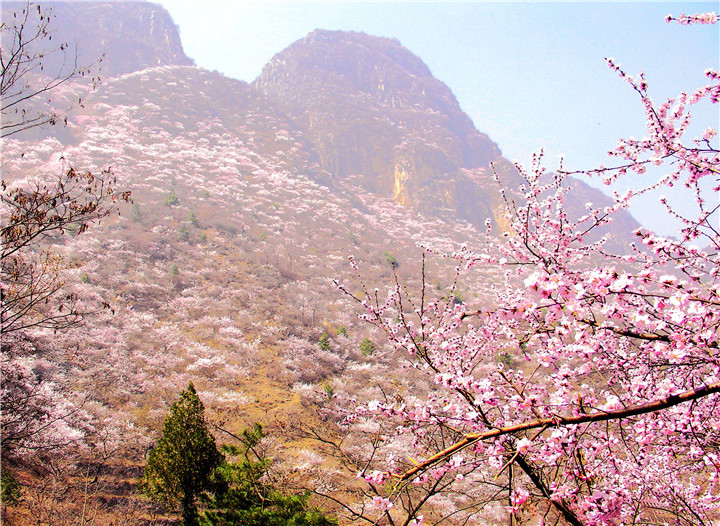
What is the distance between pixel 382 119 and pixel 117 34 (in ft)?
181

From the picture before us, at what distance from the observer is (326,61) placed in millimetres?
91812

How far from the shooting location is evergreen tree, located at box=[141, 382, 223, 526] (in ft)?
26.4

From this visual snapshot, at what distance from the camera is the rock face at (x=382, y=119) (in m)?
66.2

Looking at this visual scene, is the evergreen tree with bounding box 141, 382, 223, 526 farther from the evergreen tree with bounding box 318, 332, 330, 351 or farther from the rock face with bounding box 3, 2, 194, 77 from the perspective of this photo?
the rock face with bounding box 3, 2, 194, 77

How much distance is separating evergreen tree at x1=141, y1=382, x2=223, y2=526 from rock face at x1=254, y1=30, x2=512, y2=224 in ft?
185

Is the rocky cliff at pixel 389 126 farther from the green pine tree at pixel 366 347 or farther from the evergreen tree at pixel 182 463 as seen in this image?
the evergreen tree at pixel 182 463

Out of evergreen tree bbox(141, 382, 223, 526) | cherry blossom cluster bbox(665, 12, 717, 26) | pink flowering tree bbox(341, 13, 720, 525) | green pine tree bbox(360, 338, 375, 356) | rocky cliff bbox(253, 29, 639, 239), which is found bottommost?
evergreen tree bbox(141, 382, 223, 526)

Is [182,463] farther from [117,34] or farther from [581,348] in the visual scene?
[117,34]

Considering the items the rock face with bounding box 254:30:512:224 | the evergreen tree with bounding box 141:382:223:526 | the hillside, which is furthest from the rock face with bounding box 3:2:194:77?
the evergreen tree with bounding box 141:382:223:526

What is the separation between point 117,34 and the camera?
233ft

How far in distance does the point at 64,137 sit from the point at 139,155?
28.0ft

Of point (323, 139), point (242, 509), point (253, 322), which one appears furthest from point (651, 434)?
point (323, 139)

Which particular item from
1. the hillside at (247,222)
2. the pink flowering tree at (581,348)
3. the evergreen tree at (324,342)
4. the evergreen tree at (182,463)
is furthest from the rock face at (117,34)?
the pink flowering tree at (581,348)

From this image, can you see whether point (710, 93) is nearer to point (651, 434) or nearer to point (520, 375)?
point (651, 434)
